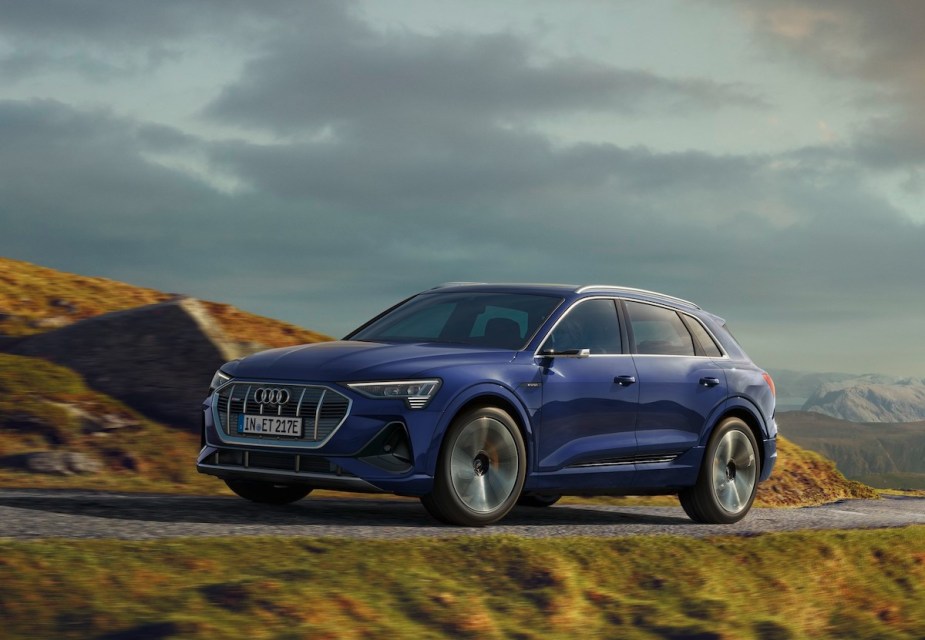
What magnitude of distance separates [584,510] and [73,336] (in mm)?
7252

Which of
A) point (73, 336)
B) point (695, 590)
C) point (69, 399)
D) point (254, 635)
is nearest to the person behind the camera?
point (254, 635)

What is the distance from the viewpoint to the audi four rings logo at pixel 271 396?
27.9 ft

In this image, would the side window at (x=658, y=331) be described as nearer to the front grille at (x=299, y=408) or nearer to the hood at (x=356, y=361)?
the hood at (x=356, y=361)

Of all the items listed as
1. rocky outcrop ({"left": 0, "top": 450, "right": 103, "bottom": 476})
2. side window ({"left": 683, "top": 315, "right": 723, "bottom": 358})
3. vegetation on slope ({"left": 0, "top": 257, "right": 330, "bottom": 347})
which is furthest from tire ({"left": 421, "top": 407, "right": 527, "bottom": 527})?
vegetation on slope ({"left": 0, "top": 257, "right": 330, "bottom": 347})

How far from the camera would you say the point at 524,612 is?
682 centimetres

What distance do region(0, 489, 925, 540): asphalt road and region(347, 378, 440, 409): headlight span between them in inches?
33.8

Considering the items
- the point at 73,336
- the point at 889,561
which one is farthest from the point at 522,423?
the point at 73,336

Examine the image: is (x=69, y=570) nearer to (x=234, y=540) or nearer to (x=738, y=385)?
(x=234, y=540)

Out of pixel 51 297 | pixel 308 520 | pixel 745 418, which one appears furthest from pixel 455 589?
pixel 51 297

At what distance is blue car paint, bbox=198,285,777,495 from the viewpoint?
27.2 ft

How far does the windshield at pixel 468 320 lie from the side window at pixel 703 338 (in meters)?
1.77

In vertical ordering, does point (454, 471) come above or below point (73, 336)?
below

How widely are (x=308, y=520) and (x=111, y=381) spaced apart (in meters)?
6.36


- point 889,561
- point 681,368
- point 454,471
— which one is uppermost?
point 681,368
